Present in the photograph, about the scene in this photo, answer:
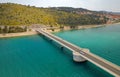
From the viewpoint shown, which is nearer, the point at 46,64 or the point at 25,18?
the point at 46,64

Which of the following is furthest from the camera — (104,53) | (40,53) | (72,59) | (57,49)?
(57,49)

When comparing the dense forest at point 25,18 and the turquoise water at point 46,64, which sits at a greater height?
the dense forest at point 25,18

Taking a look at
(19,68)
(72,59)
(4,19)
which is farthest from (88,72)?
(4,19)

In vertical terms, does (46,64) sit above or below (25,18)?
below

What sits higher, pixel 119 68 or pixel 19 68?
pixel 119 68

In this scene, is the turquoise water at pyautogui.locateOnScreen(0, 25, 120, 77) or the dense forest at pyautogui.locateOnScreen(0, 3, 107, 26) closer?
the turquoise water at pyautogui.locateOnScreen(0, 25, 120, 77)

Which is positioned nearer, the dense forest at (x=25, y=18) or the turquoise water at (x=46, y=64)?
the turquoise water at (x=46, y=64)

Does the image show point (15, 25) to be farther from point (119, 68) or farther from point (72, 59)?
point (119, 68)

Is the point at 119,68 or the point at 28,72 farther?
the point at 28,72

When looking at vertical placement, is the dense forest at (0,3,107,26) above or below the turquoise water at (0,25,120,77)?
above

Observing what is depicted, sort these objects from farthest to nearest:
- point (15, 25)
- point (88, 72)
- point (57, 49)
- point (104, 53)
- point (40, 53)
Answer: point (15, 25)
point (57, 49)
point (40, 53)
point (104, 53)
point (88, 72)
